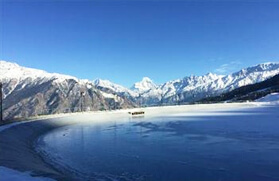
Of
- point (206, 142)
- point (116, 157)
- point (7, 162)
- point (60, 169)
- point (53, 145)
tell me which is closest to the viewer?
point (7, 162)

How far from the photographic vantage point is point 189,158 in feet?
93.3

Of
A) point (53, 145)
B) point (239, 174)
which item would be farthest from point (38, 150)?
point (239, 174)

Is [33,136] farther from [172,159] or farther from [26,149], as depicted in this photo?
[172,159]

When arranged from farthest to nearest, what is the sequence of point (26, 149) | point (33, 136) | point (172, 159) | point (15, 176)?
point (33, 136) → point (26, 149) → point (172, 159) → point (15, 176)

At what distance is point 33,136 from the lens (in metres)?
52.4

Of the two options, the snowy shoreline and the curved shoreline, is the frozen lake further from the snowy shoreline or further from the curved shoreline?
the snowy shoreline

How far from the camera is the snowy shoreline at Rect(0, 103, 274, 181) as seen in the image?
78.7ft

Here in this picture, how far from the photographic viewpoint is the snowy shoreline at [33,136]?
78.7 feet

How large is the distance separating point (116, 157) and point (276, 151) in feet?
41.6

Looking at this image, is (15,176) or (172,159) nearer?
(15,176)

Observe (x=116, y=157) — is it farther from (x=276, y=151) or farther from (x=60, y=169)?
(x=276, y=151)

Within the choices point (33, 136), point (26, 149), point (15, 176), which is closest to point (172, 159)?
point (15, 176)

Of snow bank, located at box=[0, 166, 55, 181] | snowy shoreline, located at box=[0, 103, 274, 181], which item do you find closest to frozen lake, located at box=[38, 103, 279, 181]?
snowy shoreline, located at box=[0, 103, 274, 181]

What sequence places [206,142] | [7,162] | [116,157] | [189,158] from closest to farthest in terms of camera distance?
[7,162], [189,158], [116,157], [206,142]
